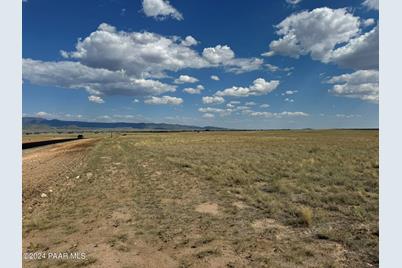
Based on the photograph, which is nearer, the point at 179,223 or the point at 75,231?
the point at 75,231

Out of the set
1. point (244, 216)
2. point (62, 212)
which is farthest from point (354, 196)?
point (62, 212)

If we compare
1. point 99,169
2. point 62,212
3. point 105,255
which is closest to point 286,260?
point 105,255

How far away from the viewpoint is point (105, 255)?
6.36m

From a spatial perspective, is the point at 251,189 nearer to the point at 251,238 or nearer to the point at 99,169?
the point at 251,238

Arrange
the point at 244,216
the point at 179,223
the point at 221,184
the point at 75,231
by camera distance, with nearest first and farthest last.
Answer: the point at 75,231 → the point at 179,223 → the point at 244,216 → the point at 221,184

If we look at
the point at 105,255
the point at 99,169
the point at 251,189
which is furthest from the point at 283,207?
the point at 99,169

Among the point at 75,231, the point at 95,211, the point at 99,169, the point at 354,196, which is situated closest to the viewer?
the point at 75,231

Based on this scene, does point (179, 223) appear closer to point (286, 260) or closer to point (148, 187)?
point (286, 260)

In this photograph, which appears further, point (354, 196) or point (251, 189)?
point (251, 189)

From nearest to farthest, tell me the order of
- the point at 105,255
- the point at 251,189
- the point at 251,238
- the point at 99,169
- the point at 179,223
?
the point at 105,255 → the point at 251,238 → the point at 179,223 → the point at 251,189 → the point at 99,169

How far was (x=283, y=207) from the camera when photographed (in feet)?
32.7

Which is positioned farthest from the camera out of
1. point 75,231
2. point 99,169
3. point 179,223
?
point 99,169

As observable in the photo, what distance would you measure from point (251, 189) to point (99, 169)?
1123cm

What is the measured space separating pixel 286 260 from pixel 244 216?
123 inches
